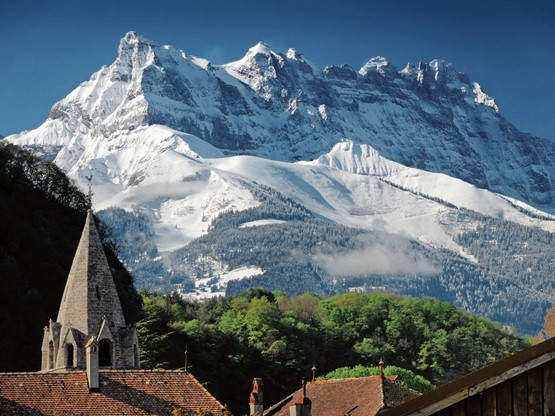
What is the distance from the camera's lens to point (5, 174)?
13462 centimetres

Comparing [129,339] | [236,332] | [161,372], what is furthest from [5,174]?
[161,372]

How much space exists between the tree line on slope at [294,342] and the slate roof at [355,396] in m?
47.0

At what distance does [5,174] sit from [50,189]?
1182 cm

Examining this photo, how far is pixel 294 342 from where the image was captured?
509 ft

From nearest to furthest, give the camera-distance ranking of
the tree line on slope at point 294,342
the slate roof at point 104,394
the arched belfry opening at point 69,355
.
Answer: the slate roof at point 104,394 < the arched belfry opening at point 69,355 < the tree line on slope at point 294,342

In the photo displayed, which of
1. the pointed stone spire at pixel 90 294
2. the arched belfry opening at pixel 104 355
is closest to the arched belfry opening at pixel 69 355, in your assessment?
the arched belfry opening at pixel 104 355

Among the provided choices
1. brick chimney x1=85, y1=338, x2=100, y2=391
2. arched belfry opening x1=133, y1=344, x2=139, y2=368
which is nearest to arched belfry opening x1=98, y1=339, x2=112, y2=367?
arched belfry opening x1=133, y1=344, x2=139, y2=368

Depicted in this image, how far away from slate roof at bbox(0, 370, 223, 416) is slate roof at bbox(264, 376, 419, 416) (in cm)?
1061

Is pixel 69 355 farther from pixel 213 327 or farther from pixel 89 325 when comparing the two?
pixel 213 327

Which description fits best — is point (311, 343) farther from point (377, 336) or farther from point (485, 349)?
point (485, 349)

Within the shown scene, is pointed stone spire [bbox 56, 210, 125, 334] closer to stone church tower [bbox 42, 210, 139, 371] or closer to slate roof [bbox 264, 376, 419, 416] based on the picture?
stone church tower [bbox 42, 210, 139, 371]

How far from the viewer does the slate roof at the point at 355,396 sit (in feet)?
208

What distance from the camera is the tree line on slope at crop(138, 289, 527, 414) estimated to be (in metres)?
134

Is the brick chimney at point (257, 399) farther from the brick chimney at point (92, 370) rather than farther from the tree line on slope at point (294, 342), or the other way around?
the tree line on slope at point (294, 342)
